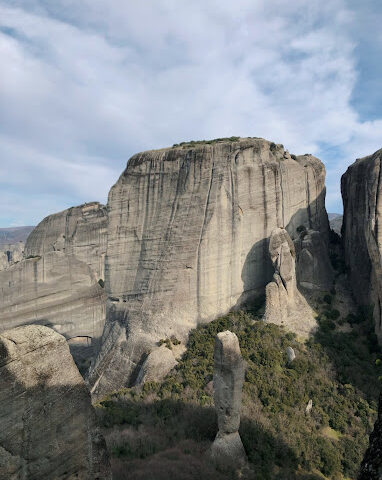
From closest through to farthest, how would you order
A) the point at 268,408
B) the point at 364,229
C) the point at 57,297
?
the point at 268,408, the point at 364,229, the point at 57,297

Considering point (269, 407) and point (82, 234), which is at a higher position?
point (82, 234)

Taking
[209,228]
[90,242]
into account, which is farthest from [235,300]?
[90,242]

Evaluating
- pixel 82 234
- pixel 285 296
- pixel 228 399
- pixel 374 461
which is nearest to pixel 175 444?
pixel 228 399

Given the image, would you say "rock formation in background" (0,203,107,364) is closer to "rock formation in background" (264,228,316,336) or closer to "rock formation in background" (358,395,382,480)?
"rock formation in background" (264,228,316,336)

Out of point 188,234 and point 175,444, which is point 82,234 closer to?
point 188,234

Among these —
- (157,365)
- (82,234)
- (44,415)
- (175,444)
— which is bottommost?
(175,444)

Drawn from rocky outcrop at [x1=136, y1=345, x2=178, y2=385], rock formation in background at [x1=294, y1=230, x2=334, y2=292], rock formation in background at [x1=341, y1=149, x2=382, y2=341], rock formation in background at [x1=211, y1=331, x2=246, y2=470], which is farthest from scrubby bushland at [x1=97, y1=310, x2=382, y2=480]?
rock formation in background at [x1=294, y1=230, x2=334, y2=292]

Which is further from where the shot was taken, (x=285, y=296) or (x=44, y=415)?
(x=285, y=296)
